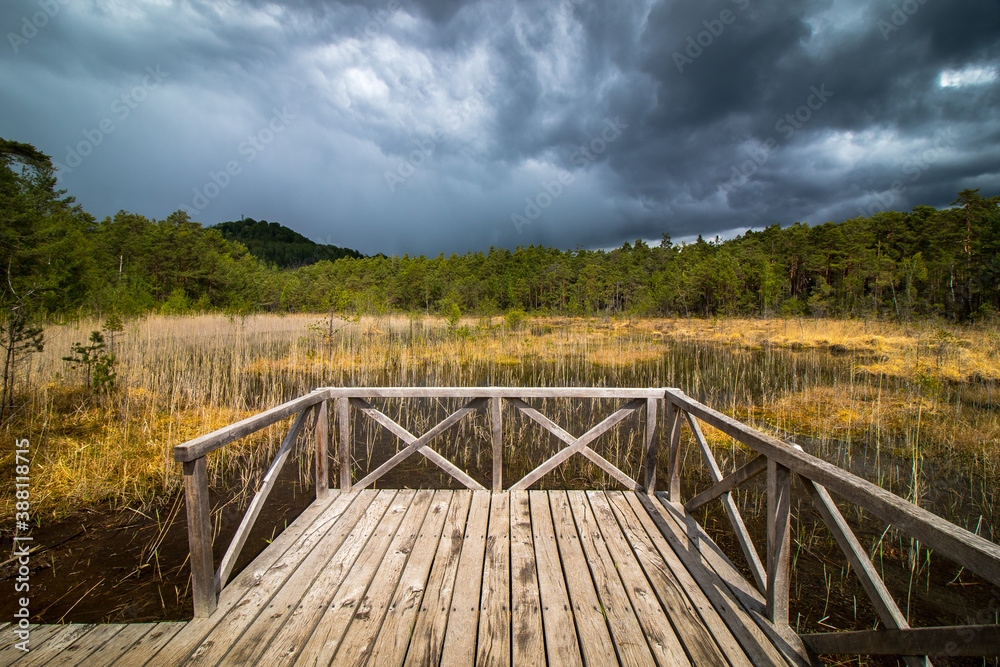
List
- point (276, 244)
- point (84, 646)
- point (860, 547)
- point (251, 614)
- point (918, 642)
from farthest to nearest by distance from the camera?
point (276, 244)
point (251, 614)
point (84, 646)
point (860, 547)
point (918, 642)

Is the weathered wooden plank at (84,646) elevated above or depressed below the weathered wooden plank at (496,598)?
above

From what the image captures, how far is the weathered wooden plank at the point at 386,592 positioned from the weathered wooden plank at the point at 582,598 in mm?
855

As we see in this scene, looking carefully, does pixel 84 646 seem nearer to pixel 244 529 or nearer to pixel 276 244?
pixel 244 529

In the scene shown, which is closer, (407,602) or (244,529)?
(407,602)

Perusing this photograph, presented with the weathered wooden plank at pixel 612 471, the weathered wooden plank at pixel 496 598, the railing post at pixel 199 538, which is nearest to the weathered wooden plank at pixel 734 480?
the weathered wooden plank at pixel 612 471

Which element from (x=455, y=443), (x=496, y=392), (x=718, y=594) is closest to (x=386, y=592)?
(x=496, y=392)

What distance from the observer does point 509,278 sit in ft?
148

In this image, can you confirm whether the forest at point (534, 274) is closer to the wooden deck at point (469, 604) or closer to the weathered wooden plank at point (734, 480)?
the wooden deck at point (469, 604)

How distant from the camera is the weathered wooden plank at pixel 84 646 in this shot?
1773 millimetres

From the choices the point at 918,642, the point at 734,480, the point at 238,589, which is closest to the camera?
the point at 918,642

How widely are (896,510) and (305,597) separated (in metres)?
2.79

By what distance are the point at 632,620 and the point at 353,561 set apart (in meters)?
1.72

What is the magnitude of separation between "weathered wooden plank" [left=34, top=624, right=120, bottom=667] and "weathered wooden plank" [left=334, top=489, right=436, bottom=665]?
1094 mm

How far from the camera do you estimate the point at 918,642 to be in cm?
140
